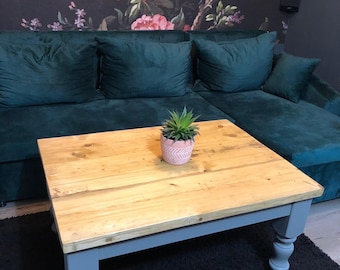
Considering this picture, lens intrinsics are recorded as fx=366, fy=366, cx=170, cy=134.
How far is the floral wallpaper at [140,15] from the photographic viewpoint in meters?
2.39

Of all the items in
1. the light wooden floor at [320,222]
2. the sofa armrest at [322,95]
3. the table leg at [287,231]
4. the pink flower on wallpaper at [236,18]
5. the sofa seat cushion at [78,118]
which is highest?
the pink flower on wallpaper at [236,18]

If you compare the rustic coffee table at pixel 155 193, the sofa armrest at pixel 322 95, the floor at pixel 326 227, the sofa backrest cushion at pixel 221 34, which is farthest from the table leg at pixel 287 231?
the sofa backrest cushion at pixel 221 34

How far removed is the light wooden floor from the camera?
6.05 feet

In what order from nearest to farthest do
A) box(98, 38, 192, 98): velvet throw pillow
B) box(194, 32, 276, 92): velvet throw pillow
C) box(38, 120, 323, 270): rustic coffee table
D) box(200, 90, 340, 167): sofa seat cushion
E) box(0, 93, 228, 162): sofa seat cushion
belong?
box(38, 120, 323, 270): rustic coffee table < box(0, 93, 228, 162): sofa seat cushion < box(200, 90, 340, 167): sofa seat cushion < box(98, 38, 192, 98): velvet throw pillow < box(194, 32, 276, 92): velvet throw pillow

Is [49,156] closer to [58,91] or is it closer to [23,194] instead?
[23,194]

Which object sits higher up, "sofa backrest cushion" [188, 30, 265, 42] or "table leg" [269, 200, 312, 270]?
"sofa backrest cushion" [188, 30, 265, 42]

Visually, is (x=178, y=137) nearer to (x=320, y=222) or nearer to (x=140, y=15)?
(x=320, y=222)

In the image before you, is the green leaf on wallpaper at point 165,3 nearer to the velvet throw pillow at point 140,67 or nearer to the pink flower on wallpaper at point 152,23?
the pink flower on wallpaper at point 152,23

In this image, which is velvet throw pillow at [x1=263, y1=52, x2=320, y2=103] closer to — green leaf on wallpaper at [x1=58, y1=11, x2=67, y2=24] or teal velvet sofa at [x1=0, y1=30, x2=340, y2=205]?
teal velvet sofa at [x1=0, y1=30, x2=340, y2=205]

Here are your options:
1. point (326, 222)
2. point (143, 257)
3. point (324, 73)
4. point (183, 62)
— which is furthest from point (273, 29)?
point (143, 257)

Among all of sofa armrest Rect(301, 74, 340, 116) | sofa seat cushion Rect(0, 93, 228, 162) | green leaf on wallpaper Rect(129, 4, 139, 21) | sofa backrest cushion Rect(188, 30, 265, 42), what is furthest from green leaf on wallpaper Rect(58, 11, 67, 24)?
sofa armrest Rect(301, 74, 340, 116)

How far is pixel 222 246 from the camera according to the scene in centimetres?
177

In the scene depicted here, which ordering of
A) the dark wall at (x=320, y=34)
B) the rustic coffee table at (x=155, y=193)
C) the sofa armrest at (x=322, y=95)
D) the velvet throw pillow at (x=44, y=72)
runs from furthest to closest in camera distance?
the dark wall at (x=320, y=34)
the sofa armrest at (x=322, y=95)
the velvet throw pillow at (x=44, y=72)
the rustic coffee table at (x=155, y=193)

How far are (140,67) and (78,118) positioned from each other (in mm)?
532
